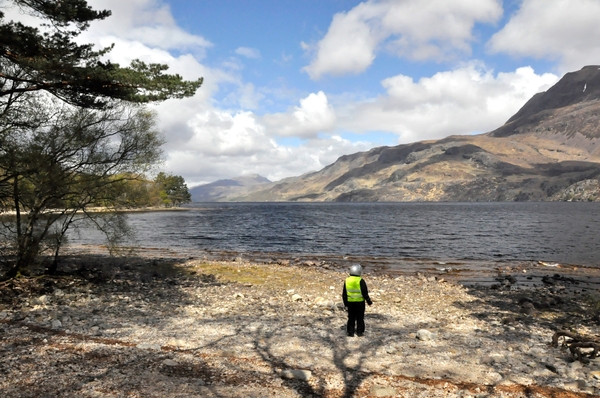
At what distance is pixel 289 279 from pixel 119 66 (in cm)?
1616

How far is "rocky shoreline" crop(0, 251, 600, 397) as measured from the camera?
8.26 meters

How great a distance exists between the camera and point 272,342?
37.2 ft

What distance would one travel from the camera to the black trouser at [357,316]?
1238 centimetres

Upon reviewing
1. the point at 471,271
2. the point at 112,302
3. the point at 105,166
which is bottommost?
the point at 471,271

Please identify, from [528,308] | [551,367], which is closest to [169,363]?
[551,367]

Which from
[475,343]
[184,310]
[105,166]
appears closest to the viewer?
[475,343]

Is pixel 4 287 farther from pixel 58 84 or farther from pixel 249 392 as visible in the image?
pixel 249 392

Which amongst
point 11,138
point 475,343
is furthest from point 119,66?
point 475,343

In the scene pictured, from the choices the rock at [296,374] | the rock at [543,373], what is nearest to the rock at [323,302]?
the rock at [296,374]

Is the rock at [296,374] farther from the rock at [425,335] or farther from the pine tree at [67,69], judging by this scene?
the pine tree at [67,69]

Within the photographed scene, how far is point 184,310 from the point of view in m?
15.2

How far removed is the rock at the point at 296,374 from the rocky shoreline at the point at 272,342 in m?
0.02

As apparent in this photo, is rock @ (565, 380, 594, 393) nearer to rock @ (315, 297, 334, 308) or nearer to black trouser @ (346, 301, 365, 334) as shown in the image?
black trouser @ (346, 301, 365, 334)

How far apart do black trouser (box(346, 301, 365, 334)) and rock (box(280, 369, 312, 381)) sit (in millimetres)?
3685
